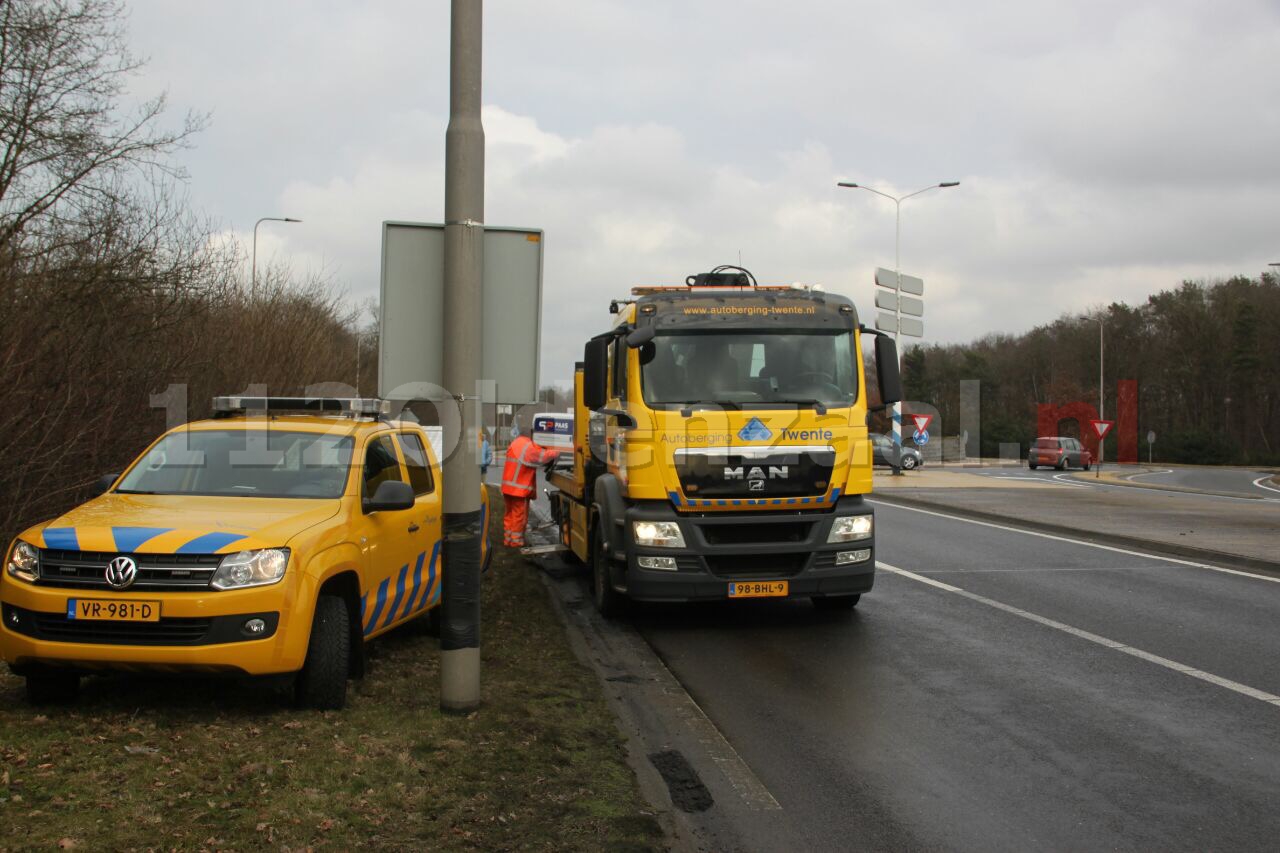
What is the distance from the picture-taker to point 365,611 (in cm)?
677

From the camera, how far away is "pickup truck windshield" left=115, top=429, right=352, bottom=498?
22.9 ft

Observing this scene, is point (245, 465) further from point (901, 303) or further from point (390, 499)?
point (901, 303)

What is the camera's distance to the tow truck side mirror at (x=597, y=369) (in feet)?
34.3

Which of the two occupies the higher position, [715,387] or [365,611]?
[715,387]

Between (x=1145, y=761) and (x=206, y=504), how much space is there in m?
5.51

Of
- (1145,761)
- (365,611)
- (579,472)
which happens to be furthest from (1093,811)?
(579,472)

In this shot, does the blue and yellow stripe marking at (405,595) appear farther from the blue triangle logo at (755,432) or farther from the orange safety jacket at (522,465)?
the orange safety jacket at (522,465)

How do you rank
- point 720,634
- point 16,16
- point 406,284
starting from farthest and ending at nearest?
Result: point 16,16
point 720,634
point 406,284

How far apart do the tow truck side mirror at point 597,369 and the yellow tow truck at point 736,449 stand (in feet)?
0.08

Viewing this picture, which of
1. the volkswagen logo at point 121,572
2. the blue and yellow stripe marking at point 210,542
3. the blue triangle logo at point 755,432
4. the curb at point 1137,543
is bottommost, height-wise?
the curb at point 1137,543

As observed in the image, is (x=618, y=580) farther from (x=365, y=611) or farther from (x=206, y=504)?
(x=206, y=504)

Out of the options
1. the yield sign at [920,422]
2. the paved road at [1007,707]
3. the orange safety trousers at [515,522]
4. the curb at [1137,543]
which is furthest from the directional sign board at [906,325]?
the paved road at [1007,707]

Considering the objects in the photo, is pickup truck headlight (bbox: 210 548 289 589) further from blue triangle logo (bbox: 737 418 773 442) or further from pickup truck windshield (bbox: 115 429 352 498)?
blue triangle logo (bbox: 737 418 773 442)

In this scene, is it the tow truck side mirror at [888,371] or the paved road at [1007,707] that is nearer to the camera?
the paved road at [1007,707]
